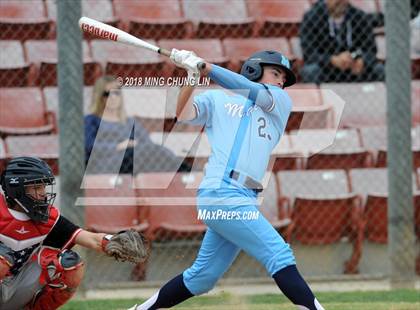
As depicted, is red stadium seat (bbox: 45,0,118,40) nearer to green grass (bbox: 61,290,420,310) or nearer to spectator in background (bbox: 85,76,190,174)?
spectator in background (bbox: 85,76,190,174)

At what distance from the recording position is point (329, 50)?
9.20 m

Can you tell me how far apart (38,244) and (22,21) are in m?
4.46

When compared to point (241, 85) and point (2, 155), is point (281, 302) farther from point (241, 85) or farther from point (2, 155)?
point (241, 85)

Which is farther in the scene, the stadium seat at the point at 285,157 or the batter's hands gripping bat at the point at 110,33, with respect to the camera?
the stadium seat at the point at 285,157

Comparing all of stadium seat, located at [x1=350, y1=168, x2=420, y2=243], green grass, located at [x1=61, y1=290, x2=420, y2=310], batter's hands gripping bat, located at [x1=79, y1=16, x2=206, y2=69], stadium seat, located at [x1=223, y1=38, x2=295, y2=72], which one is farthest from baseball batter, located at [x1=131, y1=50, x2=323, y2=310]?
stadium seat, located at [x1=223, y1=38, x2=295, y2=72]

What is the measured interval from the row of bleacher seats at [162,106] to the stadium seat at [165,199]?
1.63 feet

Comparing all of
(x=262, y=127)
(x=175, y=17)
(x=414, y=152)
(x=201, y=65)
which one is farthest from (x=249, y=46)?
(x=201, y=65)

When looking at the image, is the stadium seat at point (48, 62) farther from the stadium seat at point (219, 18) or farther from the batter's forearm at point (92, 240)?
the batter's forearm at point (92, 240)

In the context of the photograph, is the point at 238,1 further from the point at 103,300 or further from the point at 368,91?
the point at 103,300

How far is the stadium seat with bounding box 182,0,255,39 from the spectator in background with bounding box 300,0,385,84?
1035 millimetres

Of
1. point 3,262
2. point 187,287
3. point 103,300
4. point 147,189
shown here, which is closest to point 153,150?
point 147,189

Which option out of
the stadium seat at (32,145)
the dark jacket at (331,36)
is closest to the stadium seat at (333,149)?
the dark jacket at (331,36)

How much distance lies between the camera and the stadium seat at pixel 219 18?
10078mm

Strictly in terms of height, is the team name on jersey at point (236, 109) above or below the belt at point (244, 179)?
above
